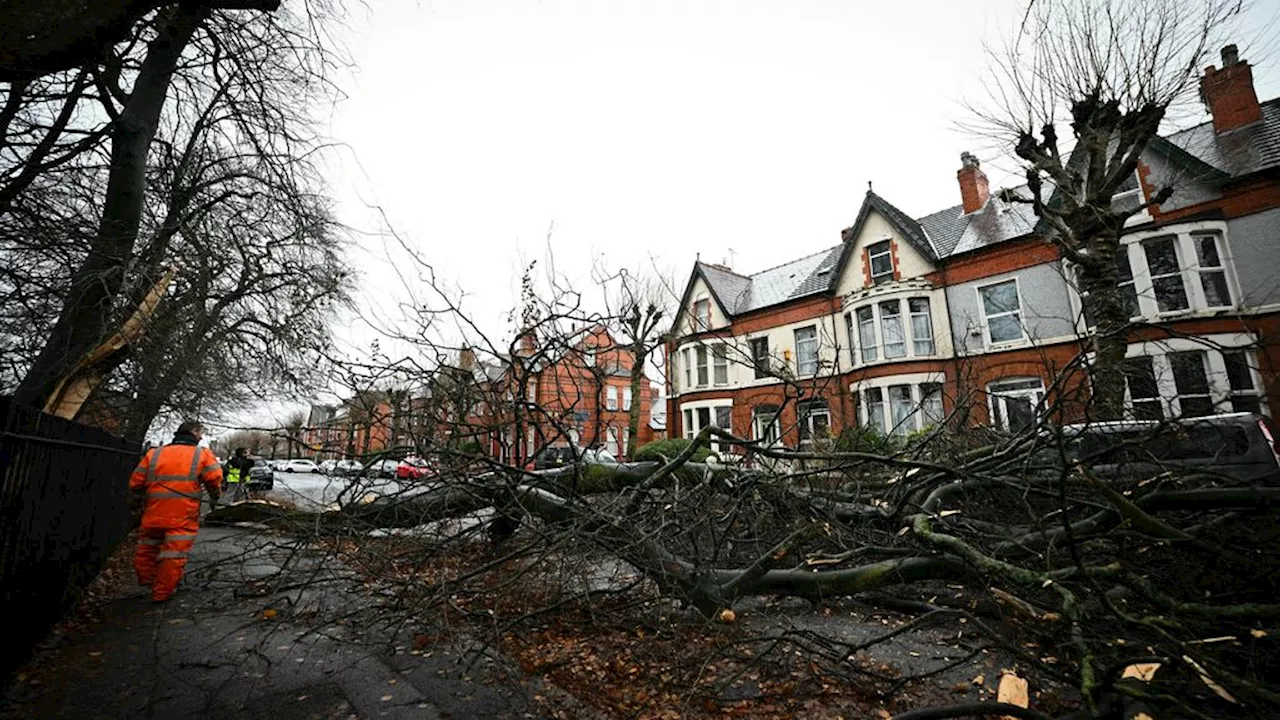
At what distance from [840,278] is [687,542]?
1753 centimetres

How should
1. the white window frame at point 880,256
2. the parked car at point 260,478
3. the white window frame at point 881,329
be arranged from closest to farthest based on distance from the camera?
the white window frame at point 881,329, the white window frame at point 880,256, the parked car at point 260,478

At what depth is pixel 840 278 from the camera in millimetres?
19734

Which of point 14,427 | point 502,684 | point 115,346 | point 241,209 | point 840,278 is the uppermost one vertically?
point 840,278

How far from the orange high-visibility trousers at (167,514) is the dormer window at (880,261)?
62.7 ft

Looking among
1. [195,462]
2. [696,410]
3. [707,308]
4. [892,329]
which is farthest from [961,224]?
[195,462]

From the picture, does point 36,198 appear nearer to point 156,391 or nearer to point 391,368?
point 156,391

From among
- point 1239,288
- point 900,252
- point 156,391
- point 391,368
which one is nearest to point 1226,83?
point 1239,288

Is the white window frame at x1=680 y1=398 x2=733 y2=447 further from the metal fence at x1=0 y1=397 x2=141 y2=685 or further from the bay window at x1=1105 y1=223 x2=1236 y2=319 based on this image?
the metal fence at x1=0 y1=397 x2=141 y2=685

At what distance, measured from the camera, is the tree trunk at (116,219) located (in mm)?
4762

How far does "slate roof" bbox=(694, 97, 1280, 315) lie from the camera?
506 inches

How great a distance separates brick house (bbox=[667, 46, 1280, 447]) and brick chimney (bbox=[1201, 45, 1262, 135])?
0.04 m

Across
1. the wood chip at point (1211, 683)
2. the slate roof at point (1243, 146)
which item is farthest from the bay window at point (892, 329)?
the wood chip at point (1211, 683)

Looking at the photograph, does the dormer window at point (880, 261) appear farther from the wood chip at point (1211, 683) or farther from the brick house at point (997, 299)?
the wood chip at point (1211, 683)

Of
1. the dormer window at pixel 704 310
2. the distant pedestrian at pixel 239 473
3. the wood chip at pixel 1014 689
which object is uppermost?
the dormer window at pixel 704 310
